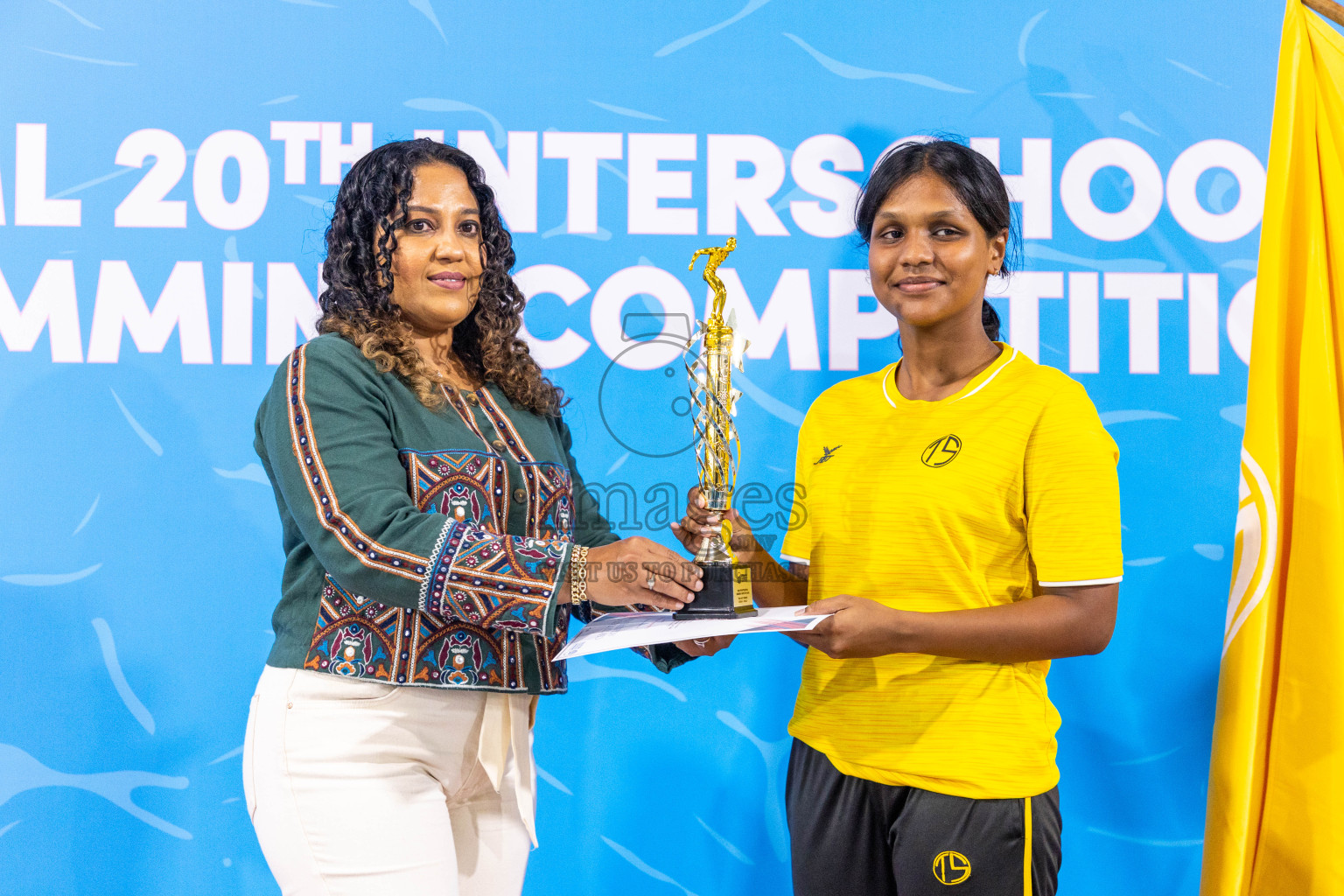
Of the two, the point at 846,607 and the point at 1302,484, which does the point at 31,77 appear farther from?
the point at 1302,484

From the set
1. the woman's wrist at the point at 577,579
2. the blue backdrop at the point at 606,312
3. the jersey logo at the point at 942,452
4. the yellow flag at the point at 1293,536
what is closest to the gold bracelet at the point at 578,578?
the woman's wrist at the point at 577,579

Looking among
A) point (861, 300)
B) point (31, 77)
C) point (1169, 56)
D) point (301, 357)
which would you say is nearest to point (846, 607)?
point (301, 357)

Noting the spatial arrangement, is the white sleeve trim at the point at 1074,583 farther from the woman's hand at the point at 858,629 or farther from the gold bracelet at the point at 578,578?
the gold bracelet at the point at 578,578

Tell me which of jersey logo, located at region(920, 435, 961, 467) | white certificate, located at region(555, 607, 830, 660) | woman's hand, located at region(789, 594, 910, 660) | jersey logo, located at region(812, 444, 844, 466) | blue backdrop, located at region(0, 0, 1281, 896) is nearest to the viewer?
white certificate, located at region(555, 607, 830, 660)

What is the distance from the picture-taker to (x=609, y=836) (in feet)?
7.22

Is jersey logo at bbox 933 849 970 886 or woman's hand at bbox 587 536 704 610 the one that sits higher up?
woman's hand at bbox 587 536 704 610

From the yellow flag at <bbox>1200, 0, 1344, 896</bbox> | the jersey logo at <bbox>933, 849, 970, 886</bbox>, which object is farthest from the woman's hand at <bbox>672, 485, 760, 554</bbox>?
the yellow flag at <bbox>1200, 0, 1344, 896</bbox>

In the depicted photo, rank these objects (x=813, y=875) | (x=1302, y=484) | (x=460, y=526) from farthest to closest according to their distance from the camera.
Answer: (x=1302, y=484)
(x=813, y=875)
(x=460, y=526)

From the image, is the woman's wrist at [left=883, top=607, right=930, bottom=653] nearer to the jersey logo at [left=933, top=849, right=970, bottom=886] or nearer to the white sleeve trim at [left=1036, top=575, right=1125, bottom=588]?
the white sleeve trim at [left=1036, top=575, right=1125, bottom=588]

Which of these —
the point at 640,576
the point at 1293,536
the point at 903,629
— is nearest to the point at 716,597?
the point at 640,576

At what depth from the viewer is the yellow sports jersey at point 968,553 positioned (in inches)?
49.0

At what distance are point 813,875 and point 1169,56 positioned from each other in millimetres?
2030

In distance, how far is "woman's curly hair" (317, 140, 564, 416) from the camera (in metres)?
1.34

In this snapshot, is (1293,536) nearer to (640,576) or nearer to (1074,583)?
(1074,583)
